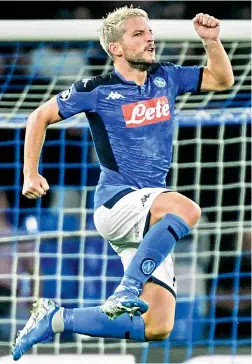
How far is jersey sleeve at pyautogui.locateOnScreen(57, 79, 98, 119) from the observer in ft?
15.6

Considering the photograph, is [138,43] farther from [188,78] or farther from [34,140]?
[34,140]

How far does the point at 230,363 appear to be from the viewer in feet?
19.2

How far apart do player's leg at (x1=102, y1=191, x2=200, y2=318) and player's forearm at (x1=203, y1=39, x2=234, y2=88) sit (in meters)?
0.66

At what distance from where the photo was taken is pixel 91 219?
7.46 metres

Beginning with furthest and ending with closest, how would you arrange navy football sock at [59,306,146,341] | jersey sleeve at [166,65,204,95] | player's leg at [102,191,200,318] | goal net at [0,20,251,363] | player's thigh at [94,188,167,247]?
1. goal net at [0,20,251,363]
2. jersey sleeve at [166,65,204,95]
3. navy football sock at [59,306,146,341]
4. player's thigh at [94,188,167,247]
5. player's leg at [102,191,200,318]

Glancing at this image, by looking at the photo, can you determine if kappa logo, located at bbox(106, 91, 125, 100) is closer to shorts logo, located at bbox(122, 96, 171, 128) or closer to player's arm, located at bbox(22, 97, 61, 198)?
shorts logo, located at bbox(122, 96, 171, 128)

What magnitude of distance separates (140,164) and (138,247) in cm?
38

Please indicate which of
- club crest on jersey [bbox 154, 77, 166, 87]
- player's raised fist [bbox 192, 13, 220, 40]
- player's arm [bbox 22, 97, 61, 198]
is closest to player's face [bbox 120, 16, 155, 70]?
club crest on jersey [bbox 154, 77, 166, 87]

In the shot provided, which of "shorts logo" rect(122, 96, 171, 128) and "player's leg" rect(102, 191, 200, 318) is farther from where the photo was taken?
"shorts logo" rect(122, 96, 171, 128)

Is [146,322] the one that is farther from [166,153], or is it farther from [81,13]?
[81,13]

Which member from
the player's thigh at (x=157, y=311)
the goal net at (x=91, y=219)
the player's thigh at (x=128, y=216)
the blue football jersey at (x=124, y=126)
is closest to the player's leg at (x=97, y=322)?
the player's thigh at (x=157, y=311)

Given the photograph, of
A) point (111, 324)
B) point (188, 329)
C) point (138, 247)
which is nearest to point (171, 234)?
point (138, 247)

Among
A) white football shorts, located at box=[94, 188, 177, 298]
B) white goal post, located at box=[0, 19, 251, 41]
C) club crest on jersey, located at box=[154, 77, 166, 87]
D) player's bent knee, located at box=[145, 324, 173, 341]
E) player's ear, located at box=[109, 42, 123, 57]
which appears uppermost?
white goal post, located at box=[0, 19, 251, 41]

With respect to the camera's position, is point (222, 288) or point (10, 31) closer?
point (10, 31)
